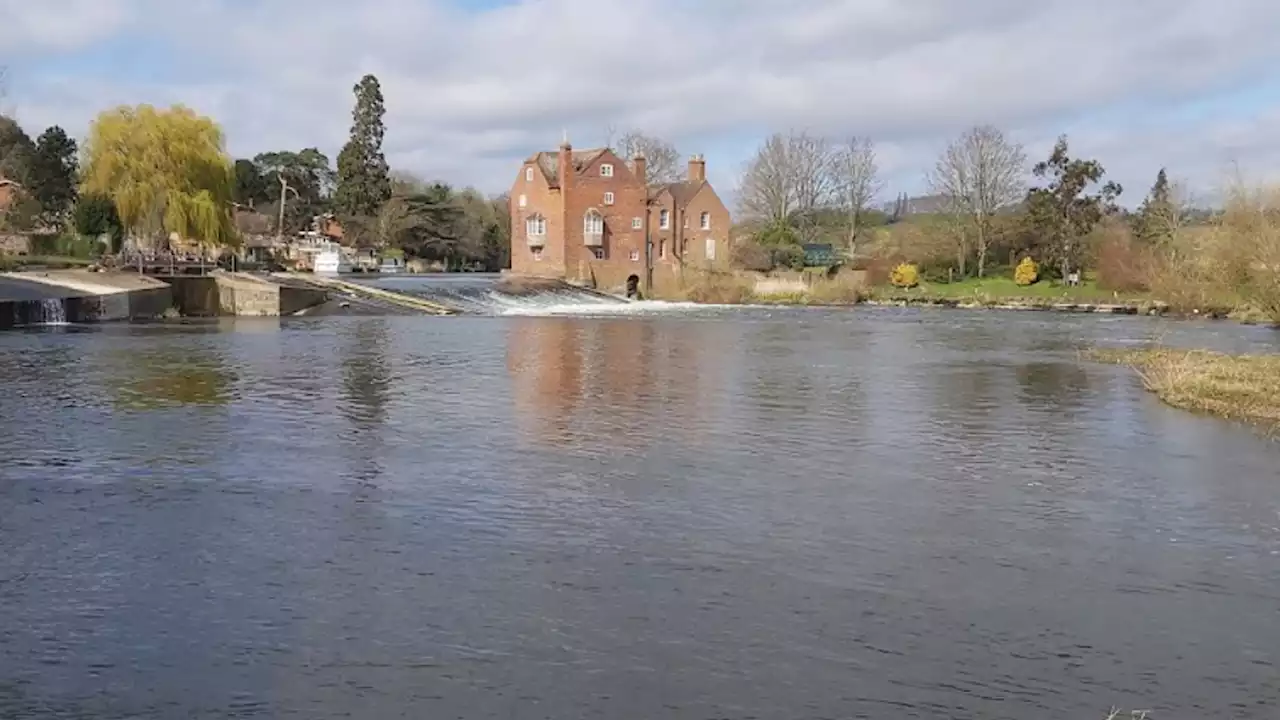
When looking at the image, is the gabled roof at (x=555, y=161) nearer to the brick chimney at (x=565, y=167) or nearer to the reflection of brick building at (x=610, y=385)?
the brick chimney at (x=565, y=167)

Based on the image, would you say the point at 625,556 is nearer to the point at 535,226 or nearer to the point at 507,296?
the point at 507,296

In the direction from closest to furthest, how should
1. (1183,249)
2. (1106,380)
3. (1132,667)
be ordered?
1. (1132,667)
2. (1106,380)
3. (1183,249)

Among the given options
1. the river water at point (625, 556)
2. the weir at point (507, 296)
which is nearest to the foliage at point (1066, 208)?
the weir at point (507, 296)

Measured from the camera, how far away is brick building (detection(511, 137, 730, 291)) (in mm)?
Result: 68188

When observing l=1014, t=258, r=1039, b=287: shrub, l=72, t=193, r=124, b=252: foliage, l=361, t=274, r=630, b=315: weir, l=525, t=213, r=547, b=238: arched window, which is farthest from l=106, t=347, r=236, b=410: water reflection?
l=1014, t=258, r=1039, b=287: shrub

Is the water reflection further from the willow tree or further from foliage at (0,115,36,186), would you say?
foliage at (0,115,36,186)

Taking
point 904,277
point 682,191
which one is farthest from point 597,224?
point 904,277

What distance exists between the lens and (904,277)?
68750 millimetres

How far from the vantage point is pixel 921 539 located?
10.1 m

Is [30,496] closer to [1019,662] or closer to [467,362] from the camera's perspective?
[1019,662]

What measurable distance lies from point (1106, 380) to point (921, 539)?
1563 centimetres

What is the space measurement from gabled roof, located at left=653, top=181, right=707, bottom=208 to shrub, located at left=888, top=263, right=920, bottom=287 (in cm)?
1417

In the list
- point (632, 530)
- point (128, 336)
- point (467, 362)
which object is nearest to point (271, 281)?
point (128, 336)

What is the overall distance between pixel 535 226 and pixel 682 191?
11.0 m
